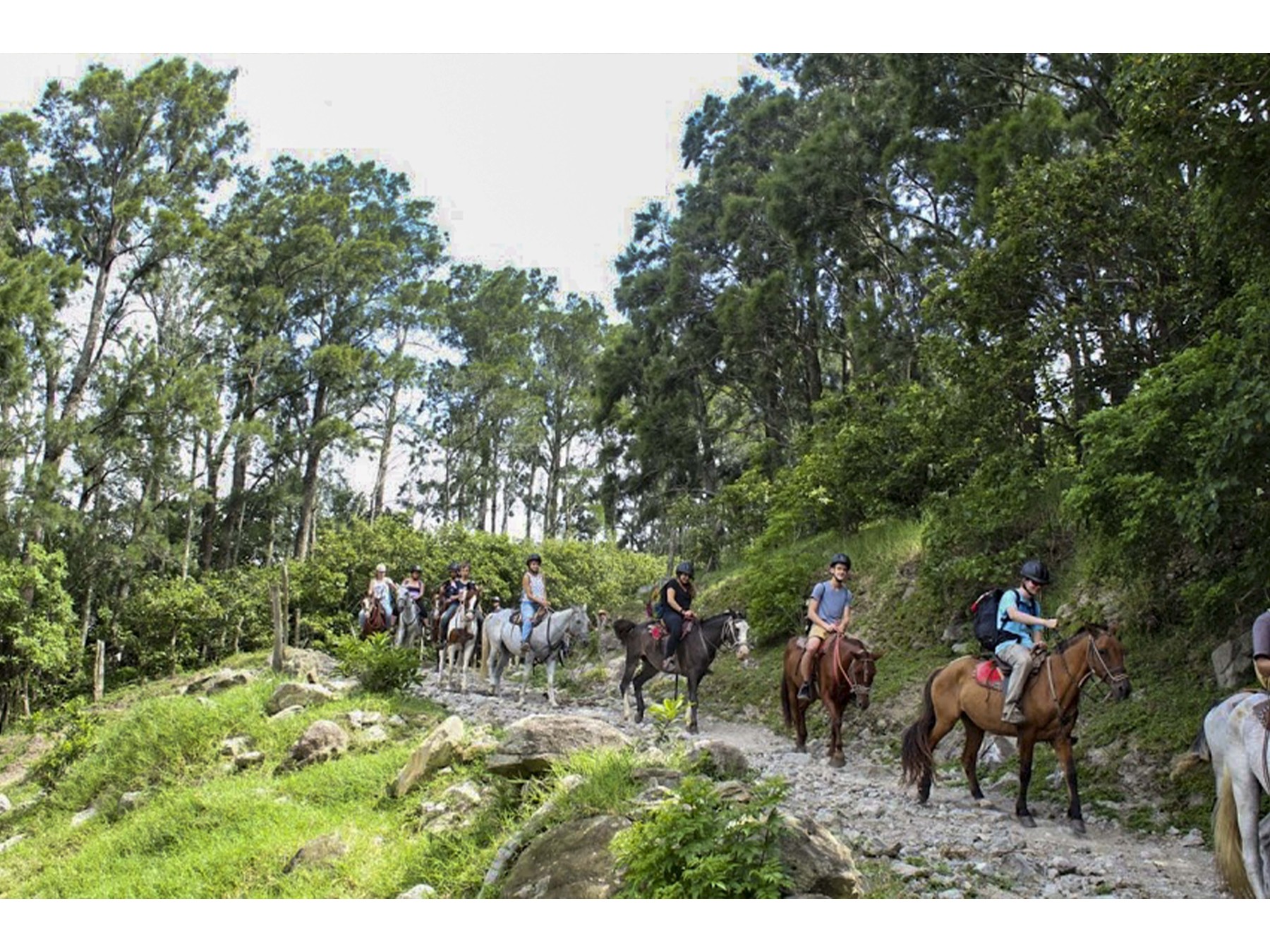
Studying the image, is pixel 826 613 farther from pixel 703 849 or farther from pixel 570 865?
pixel 703 849

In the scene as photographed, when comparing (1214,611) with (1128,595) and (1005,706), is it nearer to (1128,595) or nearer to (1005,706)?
(1128,595)

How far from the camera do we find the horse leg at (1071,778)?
7.86m

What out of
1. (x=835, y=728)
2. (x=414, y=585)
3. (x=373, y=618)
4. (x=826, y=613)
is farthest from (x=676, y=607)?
(x=414, y=585)

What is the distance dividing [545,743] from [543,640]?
22.2ft

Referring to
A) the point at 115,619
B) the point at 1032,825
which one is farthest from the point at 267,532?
the point at 1032,825

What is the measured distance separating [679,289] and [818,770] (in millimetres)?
20498

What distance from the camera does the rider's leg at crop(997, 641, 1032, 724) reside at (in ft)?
26.7

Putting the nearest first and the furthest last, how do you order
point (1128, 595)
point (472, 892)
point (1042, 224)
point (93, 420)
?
point (472, 892)
point (1128, 595)
point (1042, 224)
point (93, 420)

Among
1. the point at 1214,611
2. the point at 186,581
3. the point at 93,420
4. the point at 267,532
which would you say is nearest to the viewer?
the point at 1214,611

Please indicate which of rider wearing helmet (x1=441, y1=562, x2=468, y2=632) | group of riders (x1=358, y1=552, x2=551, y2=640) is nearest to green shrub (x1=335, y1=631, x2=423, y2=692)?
group of riders (x1=358, y1=552, x2=551, y2=640)

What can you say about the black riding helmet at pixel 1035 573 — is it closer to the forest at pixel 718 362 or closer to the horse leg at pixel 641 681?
the forest at pixel 718 362

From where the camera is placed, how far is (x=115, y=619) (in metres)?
25.9

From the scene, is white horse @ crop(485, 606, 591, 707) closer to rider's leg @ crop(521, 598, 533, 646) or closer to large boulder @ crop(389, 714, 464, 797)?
rider's leg @ crop(521, 598, 533, 646)

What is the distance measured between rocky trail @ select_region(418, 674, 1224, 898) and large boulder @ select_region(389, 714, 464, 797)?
2.34 meters
